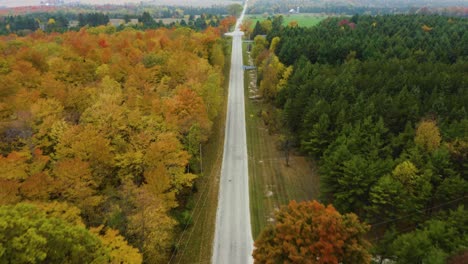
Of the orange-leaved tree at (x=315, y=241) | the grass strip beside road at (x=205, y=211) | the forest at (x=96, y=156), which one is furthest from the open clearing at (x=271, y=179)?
the orange-leaved tree at (x=315, y=241)

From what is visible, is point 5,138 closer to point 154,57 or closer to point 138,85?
point 138,85

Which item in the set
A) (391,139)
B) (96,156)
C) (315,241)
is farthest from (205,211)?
(391,139)

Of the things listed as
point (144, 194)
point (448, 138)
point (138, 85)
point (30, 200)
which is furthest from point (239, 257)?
point (138, 85)

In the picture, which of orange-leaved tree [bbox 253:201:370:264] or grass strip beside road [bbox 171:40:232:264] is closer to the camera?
orange-leaved tree [bbox 253:201:370:264]

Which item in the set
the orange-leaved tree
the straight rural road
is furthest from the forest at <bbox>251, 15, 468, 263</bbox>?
the straight rural road

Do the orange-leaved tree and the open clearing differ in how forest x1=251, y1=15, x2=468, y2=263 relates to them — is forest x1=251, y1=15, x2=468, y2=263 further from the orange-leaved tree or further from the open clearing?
the orange-leaved tree
